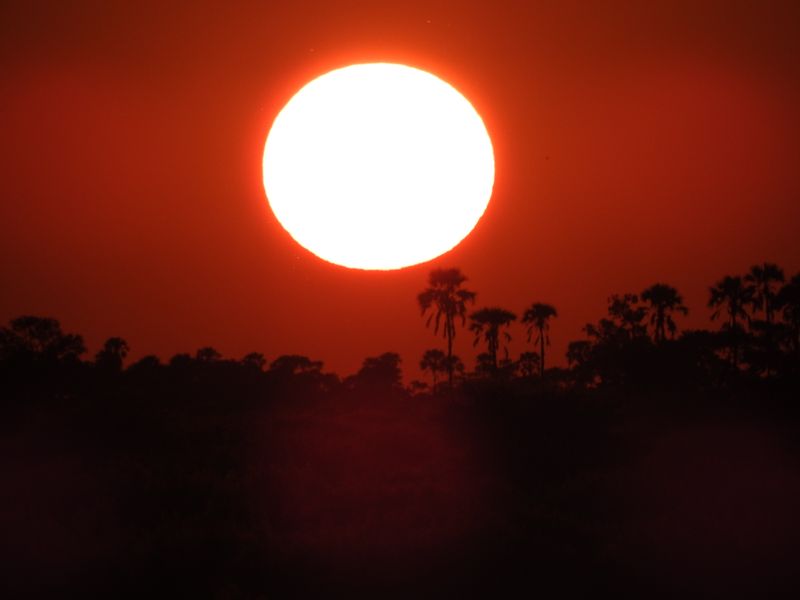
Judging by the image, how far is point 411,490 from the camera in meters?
28.9

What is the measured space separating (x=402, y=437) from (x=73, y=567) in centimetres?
1983

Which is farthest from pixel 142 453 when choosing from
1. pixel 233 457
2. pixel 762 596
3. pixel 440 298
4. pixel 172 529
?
pixel 440 298

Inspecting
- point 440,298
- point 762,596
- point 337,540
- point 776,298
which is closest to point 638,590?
point 762,596

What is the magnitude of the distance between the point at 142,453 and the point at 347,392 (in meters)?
41.7

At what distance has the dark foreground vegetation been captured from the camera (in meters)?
21.1

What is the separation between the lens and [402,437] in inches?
1544

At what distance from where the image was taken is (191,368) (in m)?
79.2

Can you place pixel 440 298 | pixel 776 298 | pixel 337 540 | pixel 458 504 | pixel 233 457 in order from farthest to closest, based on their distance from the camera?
1. pixel 440 298
2. pixel 776 298
3. pixel 233 457
4. pixel 458 504
5. pixel 337 540

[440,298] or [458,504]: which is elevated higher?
[440,298]

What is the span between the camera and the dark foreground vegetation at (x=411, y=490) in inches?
831

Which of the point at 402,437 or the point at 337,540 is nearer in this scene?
the point at 337,540

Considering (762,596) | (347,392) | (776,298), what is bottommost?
(762,596)

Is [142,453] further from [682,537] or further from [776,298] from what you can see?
[776,298]

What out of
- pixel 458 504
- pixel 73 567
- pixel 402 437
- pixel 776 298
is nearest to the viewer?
pixel 73 567
